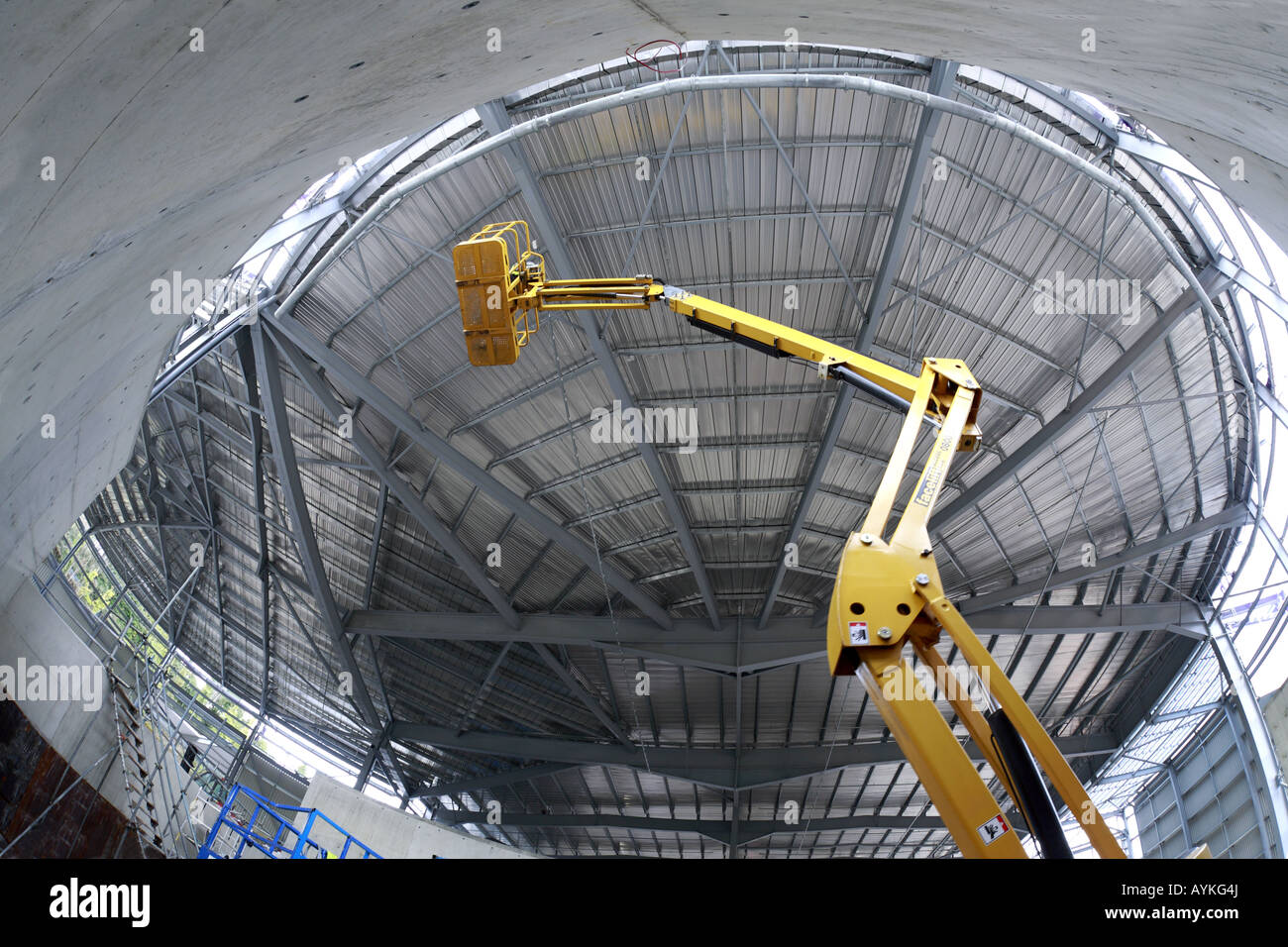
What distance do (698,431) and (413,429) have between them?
6.81 metres

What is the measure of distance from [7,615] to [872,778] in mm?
32519

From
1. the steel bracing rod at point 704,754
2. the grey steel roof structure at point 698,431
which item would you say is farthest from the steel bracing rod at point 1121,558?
the steel bracing rod at point 704,754

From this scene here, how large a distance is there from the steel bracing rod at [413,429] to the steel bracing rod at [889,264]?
240 inches

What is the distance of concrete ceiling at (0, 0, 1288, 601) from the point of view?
4.70m

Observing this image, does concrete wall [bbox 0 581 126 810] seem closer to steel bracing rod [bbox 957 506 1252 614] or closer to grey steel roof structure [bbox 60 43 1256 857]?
grey steel roof structure [bbox 60 43 1256 857]

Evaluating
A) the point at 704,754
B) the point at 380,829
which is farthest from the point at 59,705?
the point at 704,754

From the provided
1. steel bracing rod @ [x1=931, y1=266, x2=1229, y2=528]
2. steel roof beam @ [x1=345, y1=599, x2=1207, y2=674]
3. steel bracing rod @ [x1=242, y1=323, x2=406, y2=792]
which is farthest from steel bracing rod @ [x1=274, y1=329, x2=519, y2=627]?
steel bracing rod @ [x1=931, y1=266, x2=1229, y2=528]

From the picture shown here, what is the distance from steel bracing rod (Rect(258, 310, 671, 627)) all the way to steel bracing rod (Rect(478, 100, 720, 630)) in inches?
Answer: 105

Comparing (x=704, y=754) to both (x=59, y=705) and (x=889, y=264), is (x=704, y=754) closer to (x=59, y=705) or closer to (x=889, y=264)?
(x=889, y=264)

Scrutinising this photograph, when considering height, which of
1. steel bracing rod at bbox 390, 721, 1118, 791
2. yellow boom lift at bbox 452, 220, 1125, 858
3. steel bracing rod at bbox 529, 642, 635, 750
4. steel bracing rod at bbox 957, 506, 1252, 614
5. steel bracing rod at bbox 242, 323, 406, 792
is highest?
steel bracing rod at bbox 242, 323, 406, 792

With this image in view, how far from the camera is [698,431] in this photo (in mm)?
21766

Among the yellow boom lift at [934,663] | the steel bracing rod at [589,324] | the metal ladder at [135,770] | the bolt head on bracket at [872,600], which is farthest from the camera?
the metal ladder at [135,770]

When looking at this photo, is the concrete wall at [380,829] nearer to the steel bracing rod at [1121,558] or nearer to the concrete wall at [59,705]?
the concrete wall at [59,705]

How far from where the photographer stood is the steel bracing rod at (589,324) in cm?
1579
